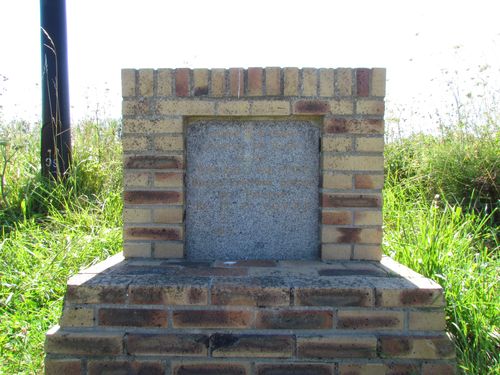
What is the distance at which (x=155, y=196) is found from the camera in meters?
2.06

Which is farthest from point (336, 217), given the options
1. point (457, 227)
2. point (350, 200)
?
point (457, 227)

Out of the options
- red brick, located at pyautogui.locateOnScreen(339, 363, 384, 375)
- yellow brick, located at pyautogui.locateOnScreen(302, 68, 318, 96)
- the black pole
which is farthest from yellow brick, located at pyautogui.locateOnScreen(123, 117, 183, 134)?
the black pole

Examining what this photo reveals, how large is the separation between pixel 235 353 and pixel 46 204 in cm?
262

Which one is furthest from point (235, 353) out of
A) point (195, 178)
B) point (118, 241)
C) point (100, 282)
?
point (118, 241)

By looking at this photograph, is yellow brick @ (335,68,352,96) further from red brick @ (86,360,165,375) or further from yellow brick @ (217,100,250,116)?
red brick @ (86,360,165,375)

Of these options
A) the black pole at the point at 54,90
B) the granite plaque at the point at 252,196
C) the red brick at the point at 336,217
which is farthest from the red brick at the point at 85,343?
the black pole at the point at 54,90

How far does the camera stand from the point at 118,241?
2.99 meters

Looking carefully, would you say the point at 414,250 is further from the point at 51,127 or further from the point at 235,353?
the point at 51,127

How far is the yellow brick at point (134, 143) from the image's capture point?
204 centimetres

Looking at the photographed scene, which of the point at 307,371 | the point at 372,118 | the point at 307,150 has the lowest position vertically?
the point at 307,371

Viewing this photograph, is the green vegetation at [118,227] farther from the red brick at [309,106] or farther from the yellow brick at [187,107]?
the yellow brick at [187,107]

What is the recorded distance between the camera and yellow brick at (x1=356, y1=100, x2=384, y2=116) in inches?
79.1

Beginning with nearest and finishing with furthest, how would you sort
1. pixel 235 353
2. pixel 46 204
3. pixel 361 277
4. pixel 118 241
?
pixel 235 353, pixel 361 277, pixel 118 241, pixel 46 204

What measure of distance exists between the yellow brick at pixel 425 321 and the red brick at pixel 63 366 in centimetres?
124
